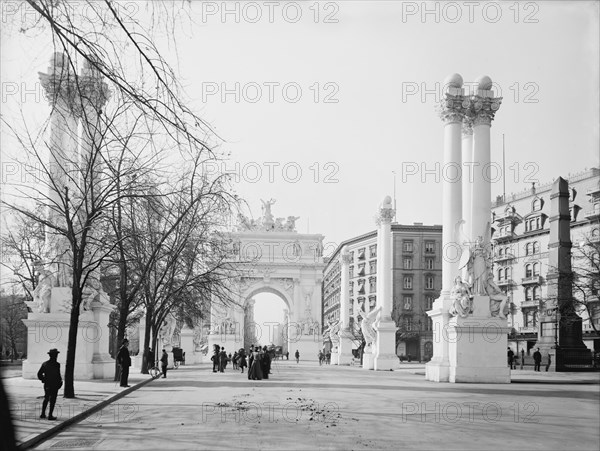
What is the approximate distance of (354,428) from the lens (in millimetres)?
15234

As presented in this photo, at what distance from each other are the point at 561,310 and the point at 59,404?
35.4m

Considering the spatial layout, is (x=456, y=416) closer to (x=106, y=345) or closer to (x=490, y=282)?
(x=490, y=282)

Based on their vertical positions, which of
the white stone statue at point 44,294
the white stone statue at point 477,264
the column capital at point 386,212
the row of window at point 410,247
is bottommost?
the white stone statue at point 44,294

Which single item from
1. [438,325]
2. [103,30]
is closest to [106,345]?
[438,325]


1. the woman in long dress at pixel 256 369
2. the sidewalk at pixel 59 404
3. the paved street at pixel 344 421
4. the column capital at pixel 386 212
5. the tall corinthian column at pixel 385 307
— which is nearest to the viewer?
the paved street at pixel 344 421

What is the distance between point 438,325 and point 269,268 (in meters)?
71.3

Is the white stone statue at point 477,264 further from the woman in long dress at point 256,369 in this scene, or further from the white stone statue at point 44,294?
the white stone statue at point 44,294

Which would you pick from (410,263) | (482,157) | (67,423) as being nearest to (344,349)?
(482,157)

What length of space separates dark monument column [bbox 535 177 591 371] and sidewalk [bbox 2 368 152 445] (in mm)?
29326

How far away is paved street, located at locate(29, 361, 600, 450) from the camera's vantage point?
1320cm

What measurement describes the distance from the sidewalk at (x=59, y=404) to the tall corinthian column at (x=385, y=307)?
25.6 meters

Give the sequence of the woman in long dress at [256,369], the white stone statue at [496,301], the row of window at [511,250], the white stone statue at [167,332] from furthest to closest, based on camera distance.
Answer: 1. the row of window at [511,250]
2. the white stone statue at [167,332]
3. the woman in long dress at [256,369]
4. the white stone statue at [496,301]

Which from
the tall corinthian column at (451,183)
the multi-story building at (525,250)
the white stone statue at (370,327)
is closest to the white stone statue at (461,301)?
the tall corinthian column at (451,183)

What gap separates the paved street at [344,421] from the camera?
13195 mm
